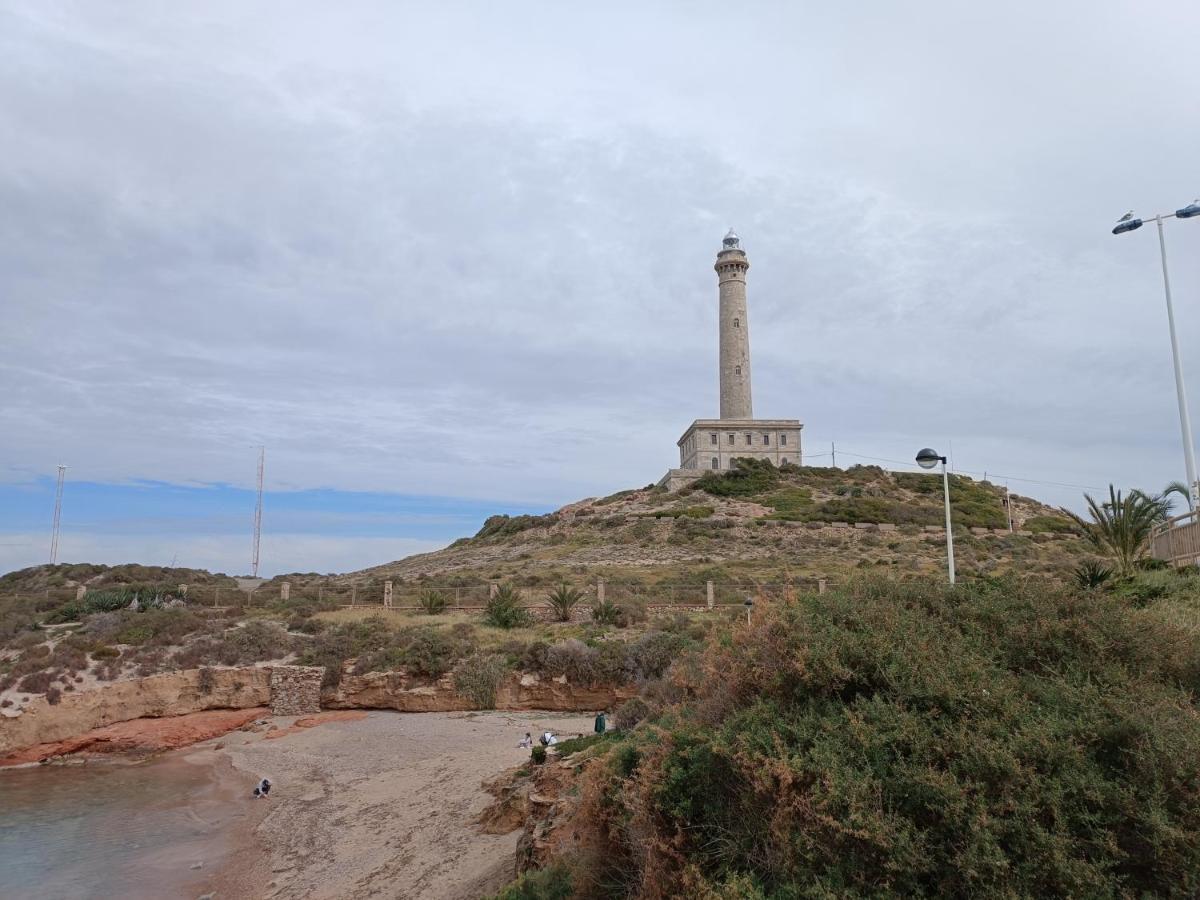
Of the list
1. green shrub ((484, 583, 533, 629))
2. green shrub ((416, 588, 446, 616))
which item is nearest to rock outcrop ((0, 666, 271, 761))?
green shrub ((416, 588, 446, 616))

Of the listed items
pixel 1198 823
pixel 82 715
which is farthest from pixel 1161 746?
pixel 82 715

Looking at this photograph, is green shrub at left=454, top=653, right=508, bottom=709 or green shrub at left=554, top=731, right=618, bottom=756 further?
green shrub at left=454, top=653, right=508, bottom=709

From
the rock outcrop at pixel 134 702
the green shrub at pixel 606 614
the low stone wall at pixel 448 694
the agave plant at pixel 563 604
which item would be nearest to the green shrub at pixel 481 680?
the low stone wall at pixel 448 694

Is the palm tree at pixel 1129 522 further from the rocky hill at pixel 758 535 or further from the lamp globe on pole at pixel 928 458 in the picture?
the rocky hill at pixel 758 535

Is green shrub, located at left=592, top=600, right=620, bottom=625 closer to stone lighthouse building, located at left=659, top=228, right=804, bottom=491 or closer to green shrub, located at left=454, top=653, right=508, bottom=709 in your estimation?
green shrub, located at left=454, top=653, right=508, bottom=709

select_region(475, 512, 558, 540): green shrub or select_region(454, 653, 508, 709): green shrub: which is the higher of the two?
select_region(475, 512, 558, 540): green shrub

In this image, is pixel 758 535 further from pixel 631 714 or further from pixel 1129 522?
pixel 631 714

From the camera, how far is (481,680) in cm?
2311

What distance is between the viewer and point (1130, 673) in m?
5.83

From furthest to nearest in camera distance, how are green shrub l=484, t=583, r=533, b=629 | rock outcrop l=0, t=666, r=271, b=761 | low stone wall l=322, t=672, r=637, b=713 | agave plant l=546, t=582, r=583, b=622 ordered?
1. agave plant l=546, t=582, r=583, b=622
2. green shrub l=484, t=583, r=533, b=629
3. low stone wall l=322, t=672, r=637, b=713
4. rock outcrop l=0, t=666, r=271, b=761

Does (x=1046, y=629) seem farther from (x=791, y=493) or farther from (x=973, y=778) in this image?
(x=791, y=493)

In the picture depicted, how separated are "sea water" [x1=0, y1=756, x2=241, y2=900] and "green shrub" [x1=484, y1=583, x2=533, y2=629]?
10.2 metres

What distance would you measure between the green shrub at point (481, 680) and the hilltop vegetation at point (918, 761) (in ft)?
52.7

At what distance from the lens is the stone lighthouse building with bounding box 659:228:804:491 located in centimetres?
6788
